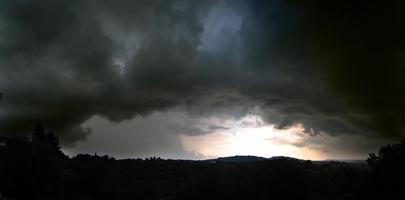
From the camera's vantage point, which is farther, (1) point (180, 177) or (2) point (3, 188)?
(1) point (180, 177)

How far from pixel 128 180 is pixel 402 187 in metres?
92.7

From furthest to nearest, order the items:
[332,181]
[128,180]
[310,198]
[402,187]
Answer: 1. [128,180]
2. [332,181]
3. [310,198]
4. [402,187]

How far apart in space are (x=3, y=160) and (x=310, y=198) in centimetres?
5192

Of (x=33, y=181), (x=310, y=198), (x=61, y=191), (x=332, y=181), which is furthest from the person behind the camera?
(x=332, y=181)

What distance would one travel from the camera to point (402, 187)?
204 ft

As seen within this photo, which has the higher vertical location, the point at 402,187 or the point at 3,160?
the point at 3,160

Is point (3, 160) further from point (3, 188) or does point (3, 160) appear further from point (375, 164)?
point (375, 164)

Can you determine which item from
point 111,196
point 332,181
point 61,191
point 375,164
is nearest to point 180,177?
point 111,196

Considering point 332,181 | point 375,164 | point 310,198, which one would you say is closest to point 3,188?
point 310,198

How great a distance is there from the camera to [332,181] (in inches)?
4208

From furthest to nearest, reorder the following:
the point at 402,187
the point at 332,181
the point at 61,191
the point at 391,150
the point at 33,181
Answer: the point at 332,181, the point at 61,191, the point at 33,181, the point at 391,150, the point at 402,187

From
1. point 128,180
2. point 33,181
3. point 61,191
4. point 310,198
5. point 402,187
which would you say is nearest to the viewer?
point 402,187

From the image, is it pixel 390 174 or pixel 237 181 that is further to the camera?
pixel 237 181

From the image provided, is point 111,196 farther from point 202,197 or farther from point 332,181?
point 332,181
